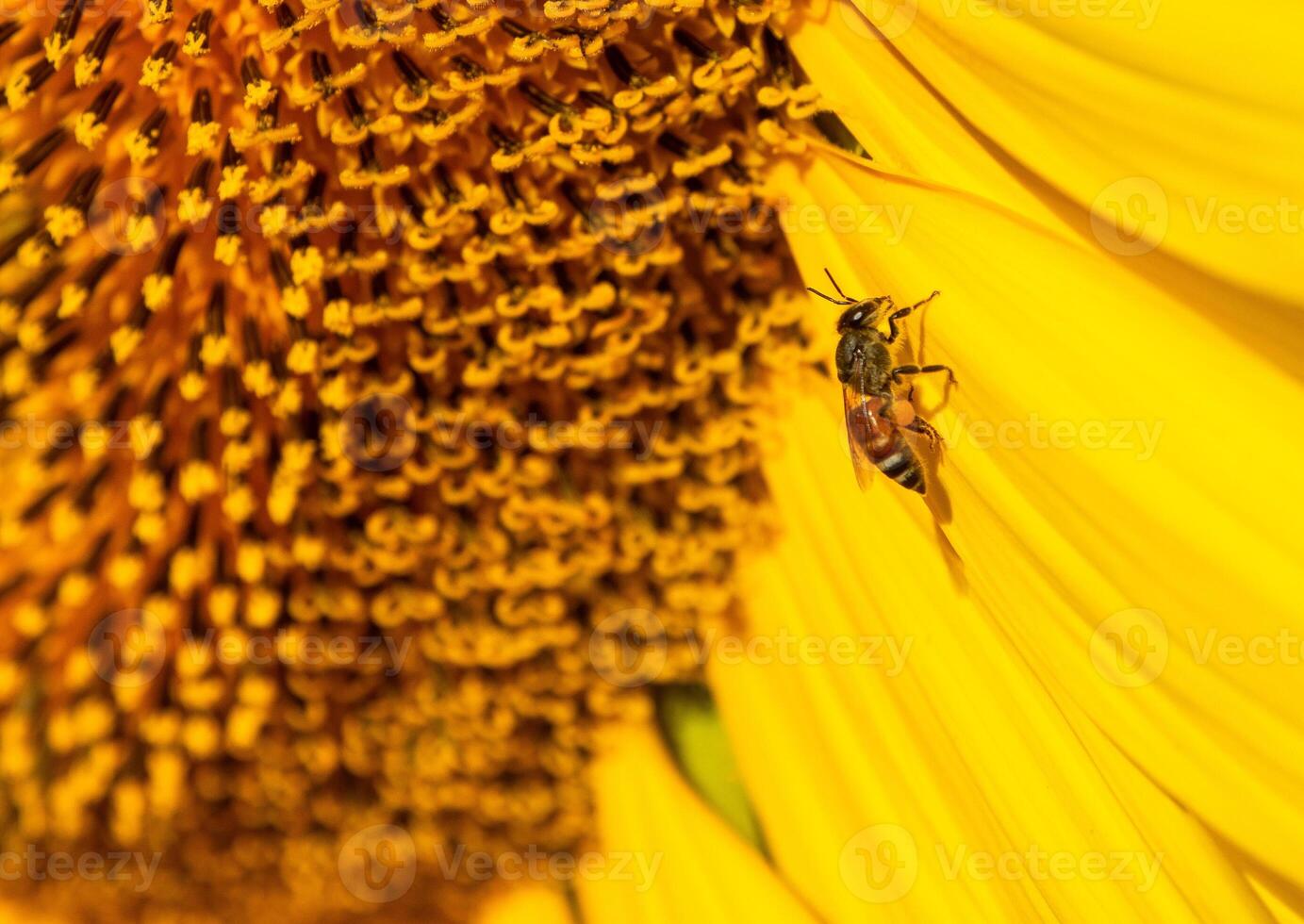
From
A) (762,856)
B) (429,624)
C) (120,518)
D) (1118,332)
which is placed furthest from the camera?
(762,856)

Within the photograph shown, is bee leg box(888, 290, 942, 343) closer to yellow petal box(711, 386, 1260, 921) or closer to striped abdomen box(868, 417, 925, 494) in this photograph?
striped abdomen box(868, 417, 925, 494)

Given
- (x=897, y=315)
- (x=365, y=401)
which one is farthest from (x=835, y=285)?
(x=365, y=401)

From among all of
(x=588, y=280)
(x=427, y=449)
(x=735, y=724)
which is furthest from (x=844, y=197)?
(x=735, y=724)

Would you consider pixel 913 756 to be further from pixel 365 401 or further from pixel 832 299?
pixel 365 401

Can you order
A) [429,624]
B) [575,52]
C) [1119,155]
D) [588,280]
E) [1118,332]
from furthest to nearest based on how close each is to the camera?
[429,624] → [588,280] → [575,52] → [1118,332] → [1119,155]

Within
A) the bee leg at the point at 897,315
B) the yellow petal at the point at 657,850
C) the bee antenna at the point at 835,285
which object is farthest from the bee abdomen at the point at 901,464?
the yellow petal at the point at 657,850

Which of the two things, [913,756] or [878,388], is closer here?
[878,388]

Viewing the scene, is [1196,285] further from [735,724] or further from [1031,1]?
[735,724]

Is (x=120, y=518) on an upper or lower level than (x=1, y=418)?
lower
